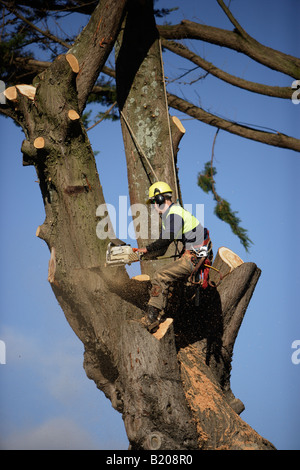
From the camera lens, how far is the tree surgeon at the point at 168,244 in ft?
18.0

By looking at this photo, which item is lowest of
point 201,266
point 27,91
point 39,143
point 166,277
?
point 166,277

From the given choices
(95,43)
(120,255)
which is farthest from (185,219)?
(95,43)

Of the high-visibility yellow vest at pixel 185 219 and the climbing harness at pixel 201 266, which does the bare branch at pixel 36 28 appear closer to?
the high-visibility yellow vest at pixel 185 219

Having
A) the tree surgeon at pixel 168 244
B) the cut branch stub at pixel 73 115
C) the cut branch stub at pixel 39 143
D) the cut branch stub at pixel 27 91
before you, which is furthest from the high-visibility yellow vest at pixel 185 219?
the cut branch stub at pixel 27 91

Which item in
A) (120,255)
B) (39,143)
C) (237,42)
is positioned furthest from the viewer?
(237,42)

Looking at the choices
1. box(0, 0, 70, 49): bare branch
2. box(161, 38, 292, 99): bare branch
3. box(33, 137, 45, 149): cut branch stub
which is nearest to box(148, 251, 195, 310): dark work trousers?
box(33, 137, 45, 149): cut branch stub

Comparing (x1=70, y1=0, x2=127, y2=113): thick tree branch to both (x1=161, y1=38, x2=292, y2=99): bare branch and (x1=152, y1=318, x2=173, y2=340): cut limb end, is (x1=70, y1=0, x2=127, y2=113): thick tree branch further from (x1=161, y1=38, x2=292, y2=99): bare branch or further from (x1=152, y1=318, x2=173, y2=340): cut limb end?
(x1=152, y1=318, x2=173, y2=340): cut limb end

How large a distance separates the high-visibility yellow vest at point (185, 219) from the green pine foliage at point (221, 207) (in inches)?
109

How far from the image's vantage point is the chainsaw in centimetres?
553

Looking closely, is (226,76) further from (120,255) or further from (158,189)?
(120,255)

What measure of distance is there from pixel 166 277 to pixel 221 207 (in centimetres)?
350

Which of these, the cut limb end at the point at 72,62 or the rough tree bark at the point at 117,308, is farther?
the cut limb end at the point at 72,62

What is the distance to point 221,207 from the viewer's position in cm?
884
